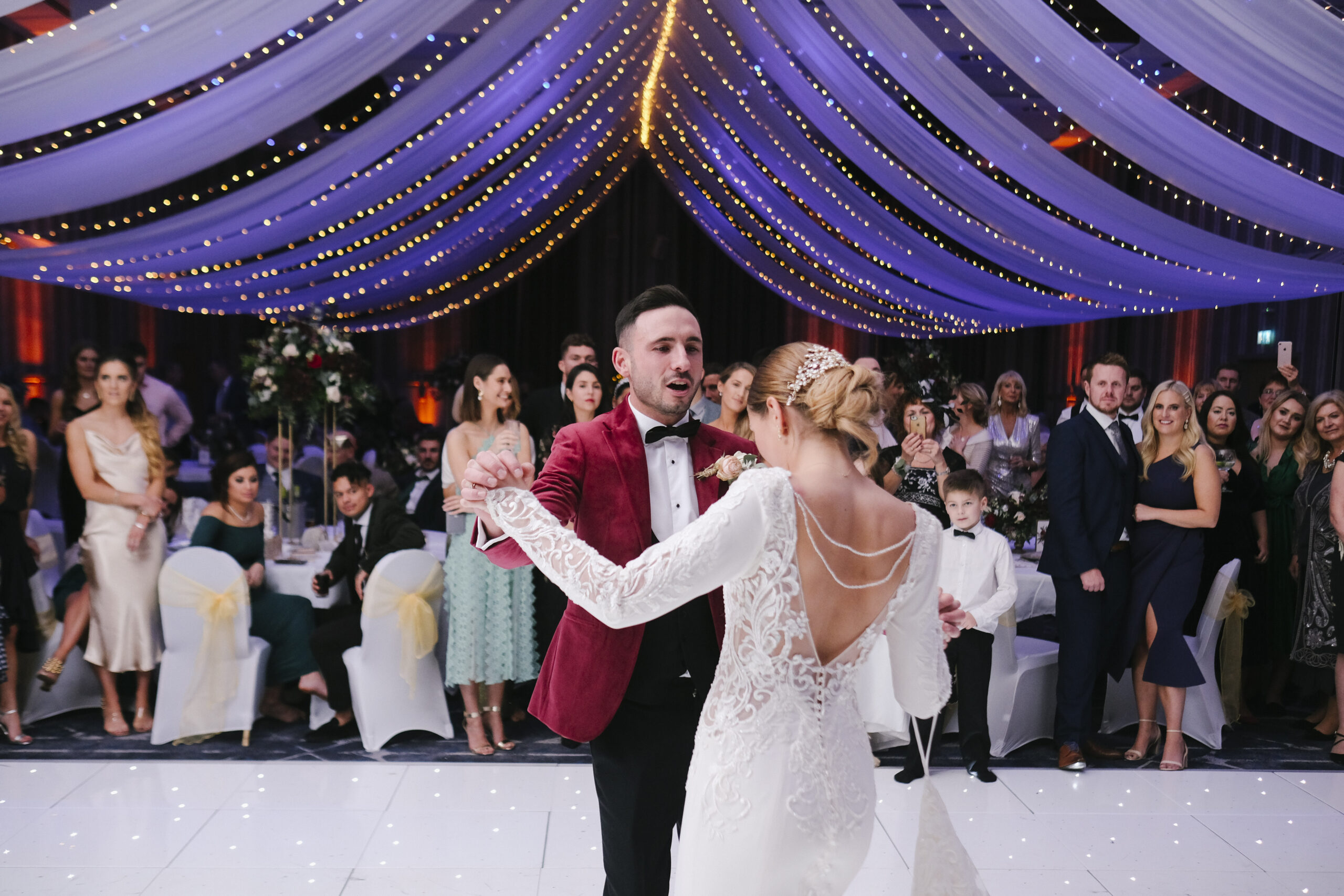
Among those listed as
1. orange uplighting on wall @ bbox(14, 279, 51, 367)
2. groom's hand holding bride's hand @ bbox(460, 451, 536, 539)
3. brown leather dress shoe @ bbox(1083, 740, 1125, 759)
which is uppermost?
orange uplighting on wall @ bbox(14, 279, 51, 367)

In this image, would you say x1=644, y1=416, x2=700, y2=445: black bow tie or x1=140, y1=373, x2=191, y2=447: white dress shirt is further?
x1=140, y1=373, x2=191, y2=447: white dress shirt

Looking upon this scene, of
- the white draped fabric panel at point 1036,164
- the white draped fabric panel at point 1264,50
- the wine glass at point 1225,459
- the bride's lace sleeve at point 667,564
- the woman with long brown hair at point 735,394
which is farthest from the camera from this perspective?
the wine glass at point 1225,459

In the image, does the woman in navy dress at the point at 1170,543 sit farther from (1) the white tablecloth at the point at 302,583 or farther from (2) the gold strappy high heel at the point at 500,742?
(1) the white tablecloth at the point at 302,583

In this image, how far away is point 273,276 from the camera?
221 inches

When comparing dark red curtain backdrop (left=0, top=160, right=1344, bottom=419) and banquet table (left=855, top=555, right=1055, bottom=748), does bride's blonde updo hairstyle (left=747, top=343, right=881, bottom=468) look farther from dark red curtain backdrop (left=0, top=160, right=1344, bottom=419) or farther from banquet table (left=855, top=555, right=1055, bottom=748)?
dark red curtain backdrop (left=0, top=160, right=1344, bottom=419)

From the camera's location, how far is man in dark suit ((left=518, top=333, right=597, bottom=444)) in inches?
199

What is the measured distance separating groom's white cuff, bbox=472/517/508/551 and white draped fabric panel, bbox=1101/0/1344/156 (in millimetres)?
2266

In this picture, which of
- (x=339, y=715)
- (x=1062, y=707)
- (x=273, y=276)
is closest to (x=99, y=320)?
(x=273, y=276)

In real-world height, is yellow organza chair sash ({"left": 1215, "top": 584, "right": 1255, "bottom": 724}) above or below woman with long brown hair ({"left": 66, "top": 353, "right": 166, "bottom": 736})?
below

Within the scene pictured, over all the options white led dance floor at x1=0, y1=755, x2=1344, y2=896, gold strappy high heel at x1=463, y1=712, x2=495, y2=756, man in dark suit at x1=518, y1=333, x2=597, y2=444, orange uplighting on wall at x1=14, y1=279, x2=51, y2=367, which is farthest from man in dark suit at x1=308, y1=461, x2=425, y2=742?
orange uplighting on wall at x1=14, y1=279, x2=51, y2=367

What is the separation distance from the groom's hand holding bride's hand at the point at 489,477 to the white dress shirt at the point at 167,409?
17.0 feet

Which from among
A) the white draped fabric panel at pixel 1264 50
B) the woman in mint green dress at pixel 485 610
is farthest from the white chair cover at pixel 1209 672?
the woman in mint green dress at pixel 485 610

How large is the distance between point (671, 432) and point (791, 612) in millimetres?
518

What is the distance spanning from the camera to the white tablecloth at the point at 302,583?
4.57 metres
